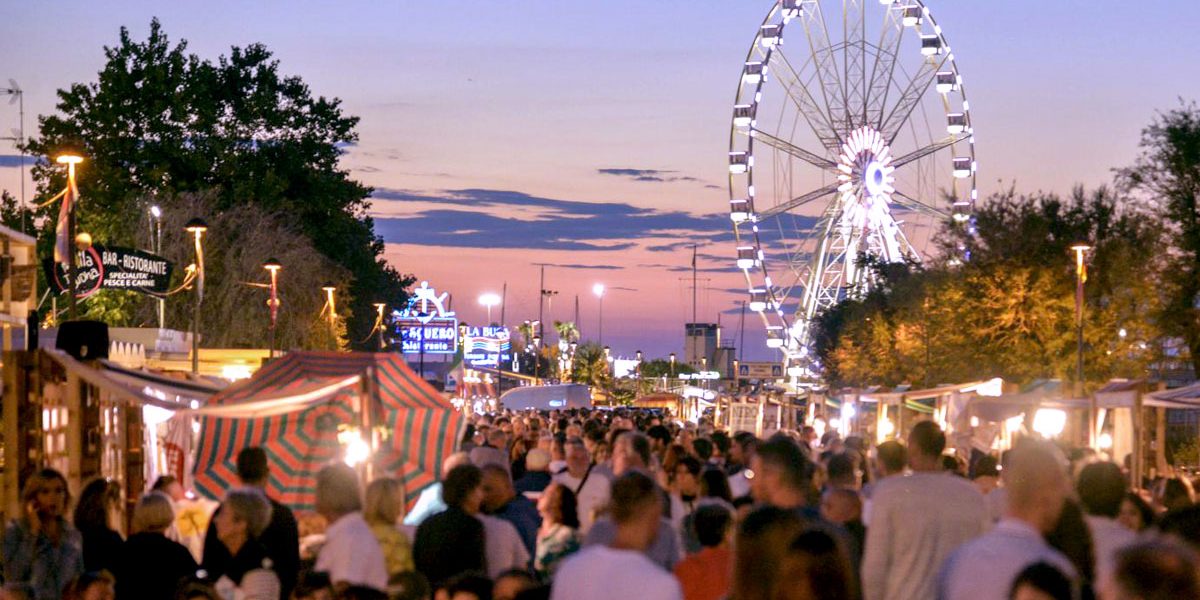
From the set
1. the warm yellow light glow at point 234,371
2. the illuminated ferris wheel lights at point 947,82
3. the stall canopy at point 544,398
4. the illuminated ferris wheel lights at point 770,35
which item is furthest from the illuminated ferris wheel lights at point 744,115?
the warm yellow light glow at point 234,371

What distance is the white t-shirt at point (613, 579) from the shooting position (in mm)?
6383

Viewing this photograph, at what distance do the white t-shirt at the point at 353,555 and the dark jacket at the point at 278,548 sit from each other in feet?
2.74

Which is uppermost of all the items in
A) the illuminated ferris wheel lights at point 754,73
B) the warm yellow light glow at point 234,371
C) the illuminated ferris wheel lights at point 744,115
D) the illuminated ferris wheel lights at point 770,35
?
the illuminated ferris wheel lights at point 770,35

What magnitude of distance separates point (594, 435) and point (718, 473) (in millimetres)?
9815

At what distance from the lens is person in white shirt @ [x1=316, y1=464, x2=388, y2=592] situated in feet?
29.2

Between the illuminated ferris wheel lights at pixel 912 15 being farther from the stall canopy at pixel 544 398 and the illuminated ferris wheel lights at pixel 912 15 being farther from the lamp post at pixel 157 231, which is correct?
the lamp post at pixel 157 231

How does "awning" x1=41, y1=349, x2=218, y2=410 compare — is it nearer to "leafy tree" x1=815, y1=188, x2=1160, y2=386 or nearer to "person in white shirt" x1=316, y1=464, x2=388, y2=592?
"person in white shirt" x1=316, y1=464, x2=388, y2=592

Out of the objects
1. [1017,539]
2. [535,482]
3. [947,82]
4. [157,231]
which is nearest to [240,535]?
[1017,539]

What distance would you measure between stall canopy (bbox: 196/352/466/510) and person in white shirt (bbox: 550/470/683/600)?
6.95 metres

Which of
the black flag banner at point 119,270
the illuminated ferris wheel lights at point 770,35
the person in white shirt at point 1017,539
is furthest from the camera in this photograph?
the illuminated ferris wheel lights at point 770,35

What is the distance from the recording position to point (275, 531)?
1020 cm

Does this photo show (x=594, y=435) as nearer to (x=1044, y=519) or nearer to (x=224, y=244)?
(x=1044, y=519)

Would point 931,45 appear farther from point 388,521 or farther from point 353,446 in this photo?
point 388,521

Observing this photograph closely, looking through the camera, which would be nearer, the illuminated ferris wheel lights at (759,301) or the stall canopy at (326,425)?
the stall canopy at (326,425)
